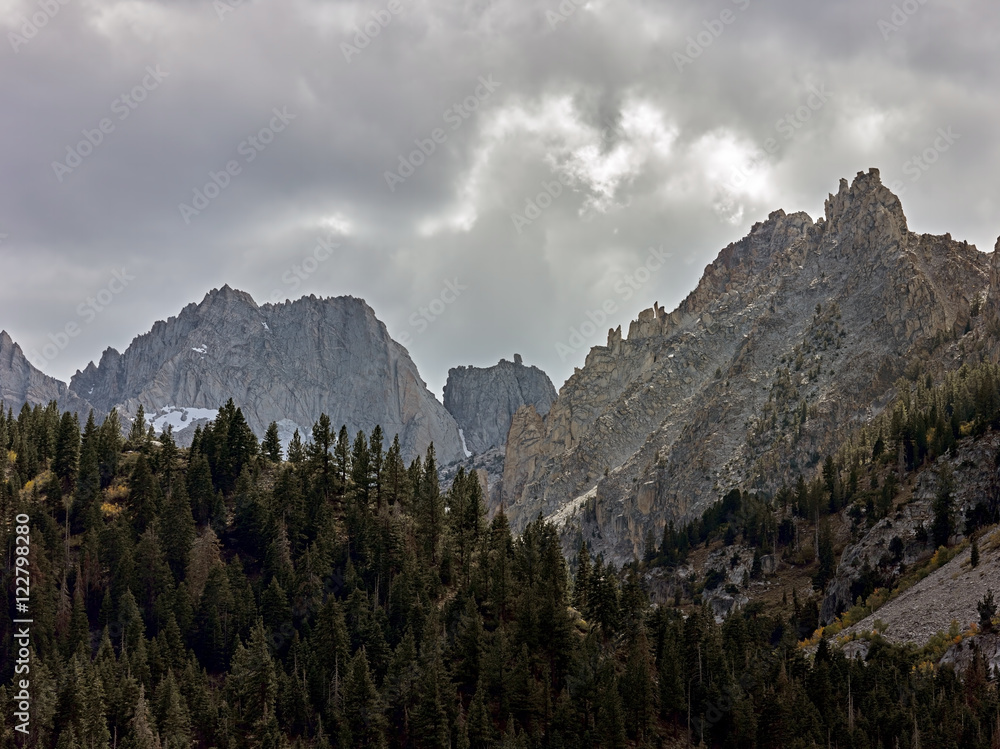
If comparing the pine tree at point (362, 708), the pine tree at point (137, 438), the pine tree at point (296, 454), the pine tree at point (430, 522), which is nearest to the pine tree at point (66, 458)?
the pine tree at point (137, 438)

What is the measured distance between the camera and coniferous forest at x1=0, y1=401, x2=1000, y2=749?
325 feet

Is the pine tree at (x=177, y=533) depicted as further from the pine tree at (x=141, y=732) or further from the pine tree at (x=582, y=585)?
the pine tree at (x=582, y=585)

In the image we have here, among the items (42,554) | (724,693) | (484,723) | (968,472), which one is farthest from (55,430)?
(968,472)

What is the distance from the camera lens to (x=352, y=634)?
118875 mm

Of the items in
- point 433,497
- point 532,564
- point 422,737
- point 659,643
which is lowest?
point 422,737

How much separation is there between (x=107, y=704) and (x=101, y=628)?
79.0 feet

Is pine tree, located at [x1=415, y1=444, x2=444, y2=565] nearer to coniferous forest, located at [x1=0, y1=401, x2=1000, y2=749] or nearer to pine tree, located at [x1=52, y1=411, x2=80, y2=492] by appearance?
coniferous forest, located at [x1=0, y1=401, x2=1000, y2=749]

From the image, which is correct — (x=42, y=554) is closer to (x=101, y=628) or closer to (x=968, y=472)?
(x=101, y=628)

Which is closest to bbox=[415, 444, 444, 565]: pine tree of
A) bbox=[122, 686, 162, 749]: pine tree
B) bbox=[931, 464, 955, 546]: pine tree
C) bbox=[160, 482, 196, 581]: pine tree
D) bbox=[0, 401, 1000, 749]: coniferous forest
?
bbox=[0, 401, 1000, 749]: coniferous forest

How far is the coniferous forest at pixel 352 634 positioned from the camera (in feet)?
325

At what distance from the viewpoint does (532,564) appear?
12050cm

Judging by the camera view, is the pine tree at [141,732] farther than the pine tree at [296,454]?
No

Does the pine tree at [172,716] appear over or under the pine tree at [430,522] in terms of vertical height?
under

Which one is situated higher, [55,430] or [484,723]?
[55,430]
